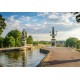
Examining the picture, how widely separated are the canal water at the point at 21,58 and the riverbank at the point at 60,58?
137 mm

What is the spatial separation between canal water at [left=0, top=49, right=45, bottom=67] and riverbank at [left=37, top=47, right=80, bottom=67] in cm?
14

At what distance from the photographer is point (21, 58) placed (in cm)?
625

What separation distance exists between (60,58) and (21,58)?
798mm

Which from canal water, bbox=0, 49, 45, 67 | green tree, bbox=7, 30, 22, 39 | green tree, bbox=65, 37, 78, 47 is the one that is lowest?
canal water, bbox=0, 49, 45, 67

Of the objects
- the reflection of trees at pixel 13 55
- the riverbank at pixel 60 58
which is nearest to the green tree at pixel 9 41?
the reflection of trees at pixel 13 55

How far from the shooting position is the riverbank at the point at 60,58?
19.8 ft

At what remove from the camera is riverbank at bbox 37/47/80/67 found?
604 cm

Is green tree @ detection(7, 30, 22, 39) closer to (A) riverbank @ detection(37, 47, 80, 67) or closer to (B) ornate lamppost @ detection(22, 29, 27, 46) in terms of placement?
(B) ornate lamppost @ detection(22, 29, 27, 46)

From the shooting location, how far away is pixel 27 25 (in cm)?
617

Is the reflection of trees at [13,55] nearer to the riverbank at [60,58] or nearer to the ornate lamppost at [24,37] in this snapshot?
the ornate lamppost at [24,37]

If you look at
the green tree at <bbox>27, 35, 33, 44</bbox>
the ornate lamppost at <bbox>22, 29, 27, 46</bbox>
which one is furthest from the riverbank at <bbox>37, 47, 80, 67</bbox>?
the ornate lamppost at <bbox>22, 29, 27, 46</bbox>
